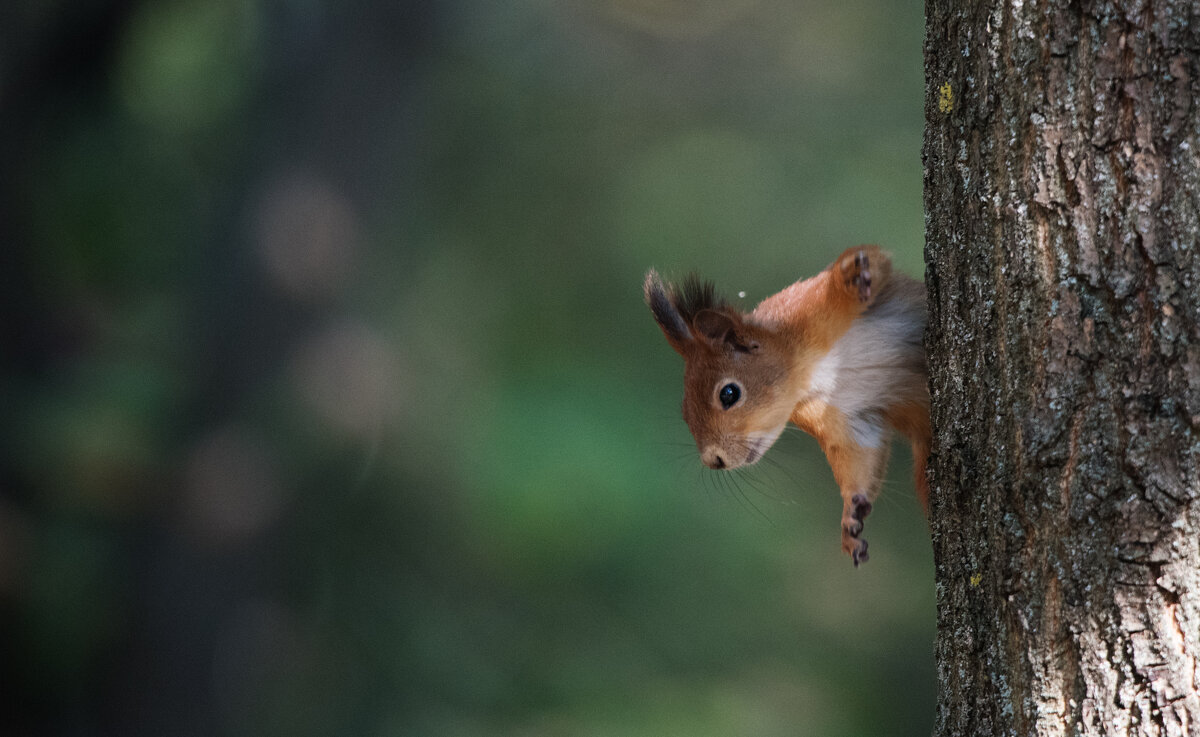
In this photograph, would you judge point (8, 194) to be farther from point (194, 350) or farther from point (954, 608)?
point (954, 608)

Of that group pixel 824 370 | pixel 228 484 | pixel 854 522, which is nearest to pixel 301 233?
pixel 228 484

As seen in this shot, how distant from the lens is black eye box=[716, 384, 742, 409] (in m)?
1.90

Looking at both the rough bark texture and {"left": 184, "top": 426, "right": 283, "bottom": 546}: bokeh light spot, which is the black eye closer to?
the rough bark texture

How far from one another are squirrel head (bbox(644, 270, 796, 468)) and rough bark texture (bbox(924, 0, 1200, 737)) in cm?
63

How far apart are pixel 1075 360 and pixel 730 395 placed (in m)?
0.82

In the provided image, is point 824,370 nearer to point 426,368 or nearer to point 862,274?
point 862,274

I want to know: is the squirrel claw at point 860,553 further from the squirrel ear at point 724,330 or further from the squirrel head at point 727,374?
the squirrel ear at point 724,330

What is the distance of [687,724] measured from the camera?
17.7 ft

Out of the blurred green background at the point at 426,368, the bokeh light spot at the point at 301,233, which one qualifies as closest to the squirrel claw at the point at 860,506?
the blurred green background at the point at 426,368

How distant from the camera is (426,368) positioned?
577 centimetres

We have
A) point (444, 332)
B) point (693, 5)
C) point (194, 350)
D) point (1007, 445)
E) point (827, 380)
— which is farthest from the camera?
point (693, 5)

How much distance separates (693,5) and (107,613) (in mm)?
4812

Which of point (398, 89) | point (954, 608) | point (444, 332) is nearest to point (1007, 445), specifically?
point (954, 608)

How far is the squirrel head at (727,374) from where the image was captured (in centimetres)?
189
